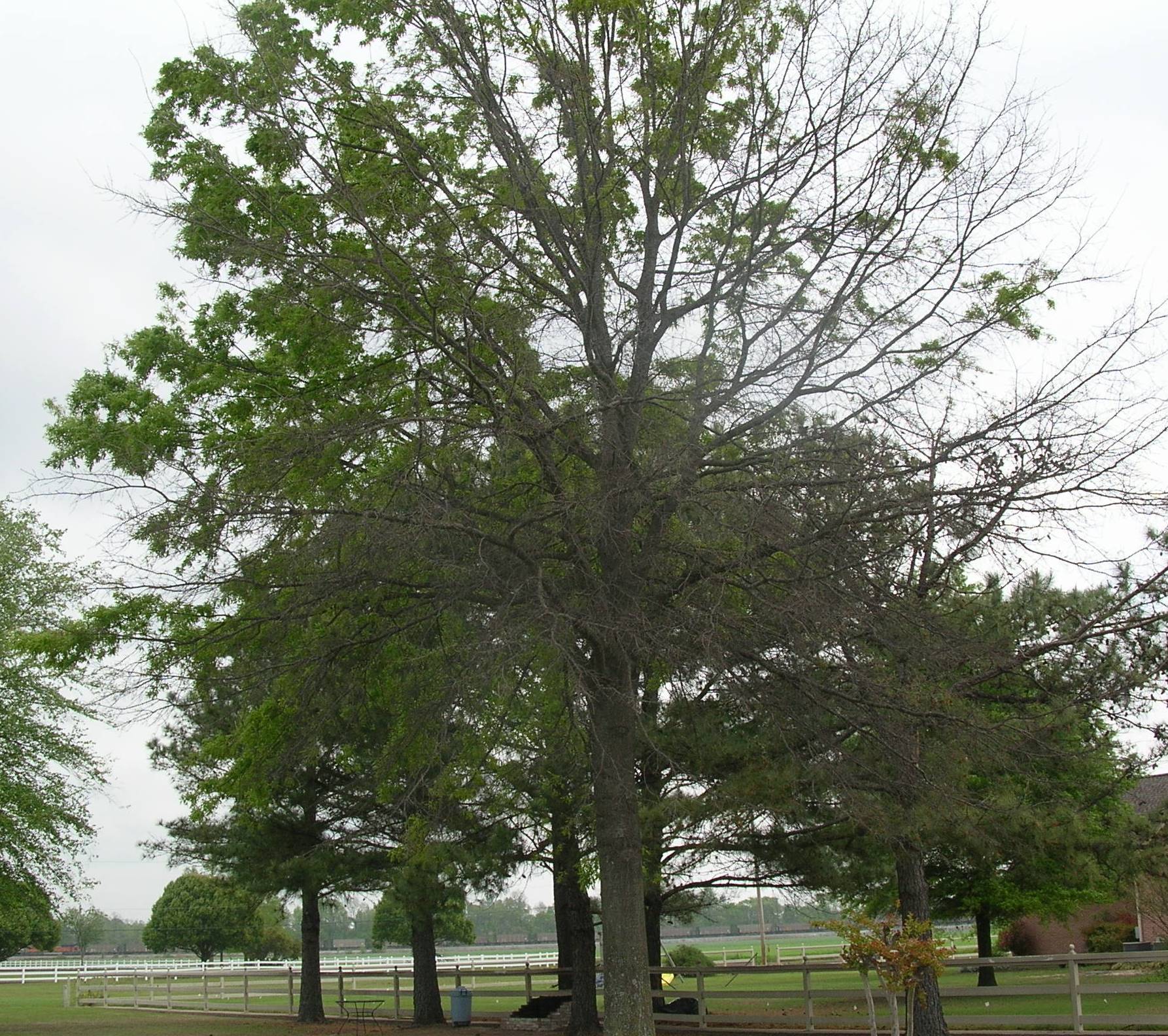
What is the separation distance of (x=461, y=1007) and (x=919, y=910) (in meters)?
12.2

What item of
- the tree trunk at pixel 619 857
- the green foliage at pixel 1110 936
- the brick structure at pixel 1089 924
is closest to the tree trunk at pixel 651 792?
the tree trunk at pixel 619 857

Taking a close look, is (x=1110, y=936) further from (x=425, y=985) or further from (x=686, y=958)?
(x=425, y=985)

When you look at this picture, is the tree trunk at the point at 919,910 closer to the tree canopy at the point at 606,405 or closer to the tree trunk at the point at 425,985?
the tree canopy at the point at 606,405

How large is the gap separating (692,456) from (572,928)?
13085 mm

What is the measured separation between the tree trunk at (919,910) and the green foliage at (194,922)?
194 feet

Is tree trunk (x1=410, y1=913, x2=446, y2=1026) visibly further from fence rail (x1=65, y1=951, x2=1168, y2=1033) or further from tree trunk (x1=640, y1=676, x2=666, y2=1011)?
tree trunk (x1=640, y1=676, x2=666, y2=1011)

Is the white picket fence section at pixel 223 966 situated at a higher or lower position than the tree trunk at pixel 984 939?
lower

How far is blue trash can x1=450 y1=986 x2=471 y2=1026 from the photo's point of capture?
22.8 metres

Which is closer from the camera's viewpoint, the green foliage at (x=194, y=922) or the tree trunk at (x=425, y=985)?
the tree trunk at (x=425, y=985)

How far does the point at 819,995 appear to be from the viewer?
19.1m

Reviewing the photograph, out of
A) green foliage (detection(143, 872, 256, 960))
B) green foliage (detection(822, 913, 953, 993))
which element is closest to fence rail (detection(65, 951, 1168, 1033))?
green foliage (detection(822, 913, 953, 993))

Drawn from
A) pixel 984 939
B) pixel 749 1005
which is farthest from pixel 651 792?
pixel 749 1005

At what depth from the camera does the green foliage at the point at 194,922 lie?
6838 cm

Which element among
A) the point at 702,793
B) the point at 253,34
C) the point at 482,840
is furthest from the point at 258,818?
the point at 253,34
